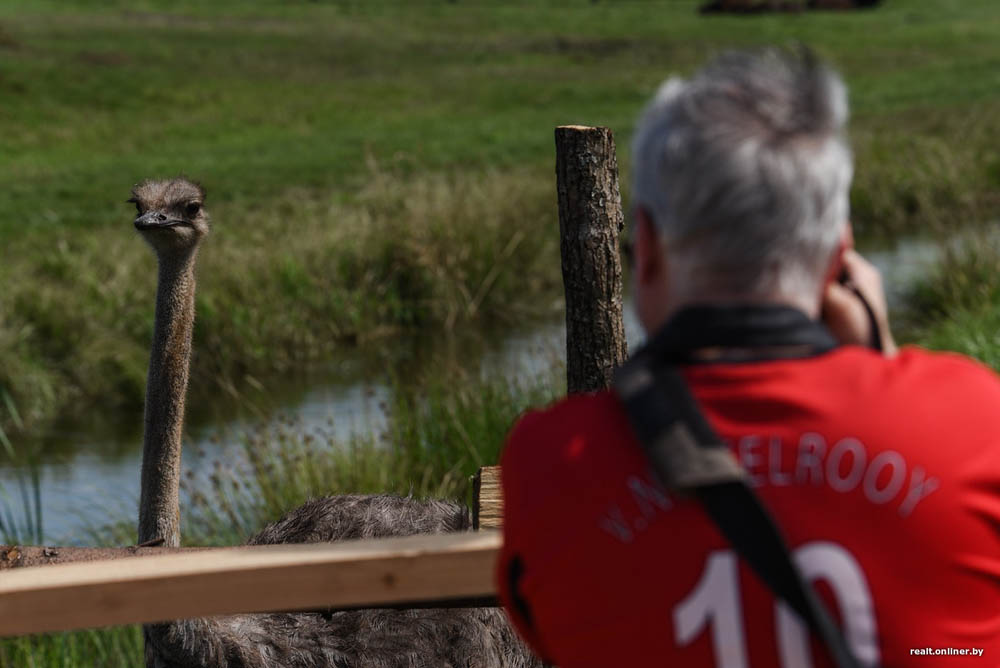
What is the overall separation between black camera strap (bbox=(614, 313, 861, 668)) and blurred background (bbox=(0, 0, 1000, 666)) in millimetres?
4437

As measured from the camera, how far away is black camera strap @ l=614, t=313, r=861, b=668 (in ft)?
4.87

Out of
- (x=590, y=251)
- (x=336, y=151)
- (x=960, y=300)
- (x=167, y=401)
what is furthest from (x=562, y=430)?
(x=336, y=151)

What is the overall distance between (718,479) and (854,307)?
16.1 inches

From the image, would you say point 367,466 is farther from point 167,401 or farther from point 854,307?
point 854,307

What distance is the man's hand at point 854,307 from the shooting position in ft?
5.89

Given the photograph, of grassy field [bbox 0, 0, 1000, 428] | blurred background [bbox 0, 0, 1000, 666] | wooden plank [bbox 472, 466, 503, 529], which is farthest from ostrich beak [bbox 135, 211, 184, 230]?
grassy field [bbox 0, 0, 1000, 428]

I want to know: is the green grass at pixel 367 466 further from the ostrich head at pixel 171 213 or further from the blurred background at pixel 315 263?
the ostrich head at pixel 171 213

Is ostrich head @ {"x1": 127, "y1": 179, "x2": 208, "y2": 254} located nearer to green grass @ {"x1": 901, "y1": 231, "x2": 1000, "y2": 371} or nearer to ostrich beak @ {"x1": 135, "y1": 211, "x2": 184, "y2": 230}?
ostrich beak @ {"x1": 135, "y1": 211, "x2": 184, "y2": 230}

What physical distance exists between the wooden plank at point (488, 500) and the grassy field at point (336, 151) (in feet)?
22.0

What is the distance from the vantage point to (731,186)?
1529 mm

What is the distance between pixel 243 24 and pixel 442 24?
7.06 m

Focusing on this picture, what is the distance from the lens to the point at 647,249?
64.7 inches

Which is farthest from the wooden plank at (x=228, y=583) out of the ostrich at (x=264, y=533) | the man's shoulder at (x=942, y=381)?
the ostrich at (x=264, y=533)

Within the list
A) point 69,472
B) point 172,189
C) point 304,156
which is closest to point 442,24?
point 304,156
